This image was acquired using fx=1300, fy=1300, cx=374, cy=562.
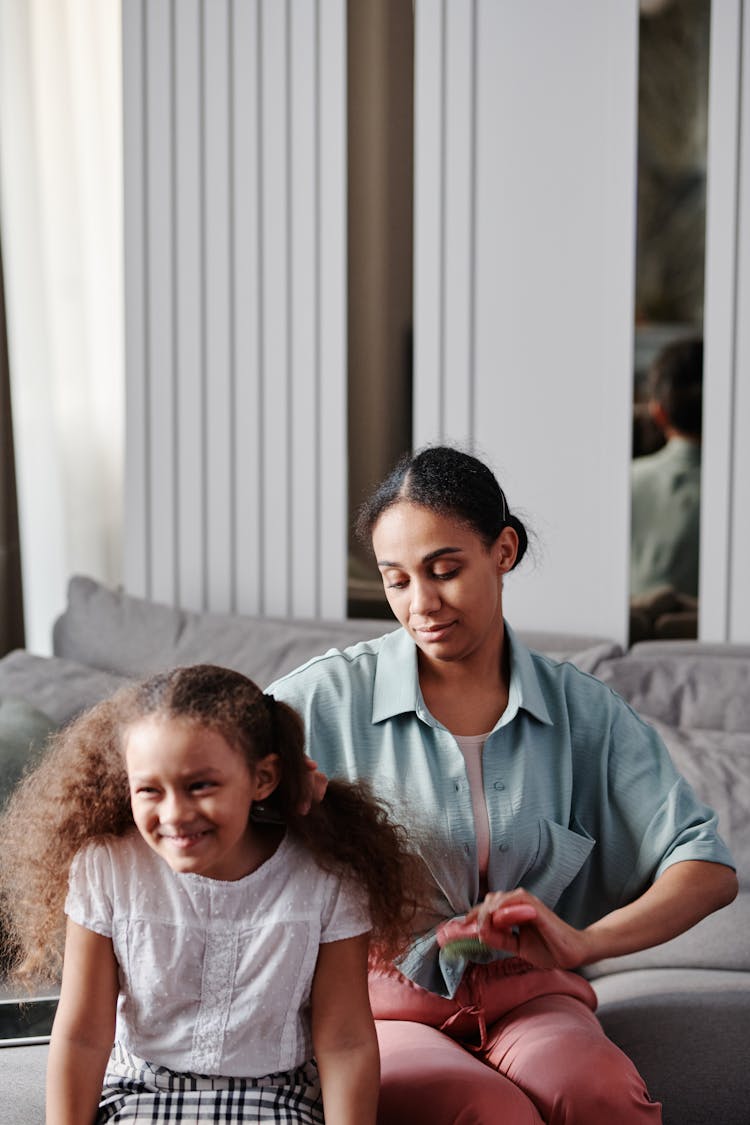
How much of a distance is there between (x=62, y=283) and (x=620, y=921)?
219 centimetres

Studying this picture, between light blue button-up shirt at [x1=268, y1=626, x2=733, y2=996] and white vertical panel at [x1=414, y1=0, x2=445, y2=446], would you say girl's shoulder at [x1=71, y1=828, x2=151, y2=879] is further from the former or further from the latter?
white vertical panel at [x1=414, y1=0, x2=445, y2=446]

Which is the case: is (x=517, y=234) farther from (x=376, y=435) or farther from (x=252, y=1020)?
(x=252, y=1020)

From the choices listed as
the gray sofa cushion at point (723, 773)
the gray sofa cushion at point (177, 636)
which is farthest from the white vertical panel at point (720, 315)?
the gray sofa cushion at point (177, 636)

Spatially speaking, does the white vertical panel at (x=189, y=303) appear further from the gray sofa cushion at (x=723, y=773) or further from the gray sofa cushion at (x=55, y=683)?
the gray sofa cushion at (x=723, y=773)

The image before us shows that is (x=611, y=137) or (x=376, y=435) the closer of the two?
(x=611, y=137)

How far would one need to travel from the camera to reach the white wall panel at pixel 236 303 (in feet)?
8.48

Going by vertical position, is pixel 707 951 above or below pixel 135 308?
below

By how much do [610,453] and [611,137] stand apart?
0.57 metres

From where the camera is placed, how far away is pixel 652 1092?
4.76ft

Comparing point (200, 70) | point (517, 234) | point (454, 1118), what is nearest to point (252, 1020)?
point (454, 1118)

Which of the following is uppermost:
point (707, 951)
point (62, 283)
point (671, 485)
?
point (62, 283)

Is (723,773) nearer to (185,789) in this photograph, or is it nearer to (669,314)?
(669,314)

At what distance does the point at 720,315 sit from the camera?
92.7 inches

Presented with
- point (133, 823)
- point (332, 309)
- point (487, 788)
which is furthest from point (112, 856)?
point (332, 309)
